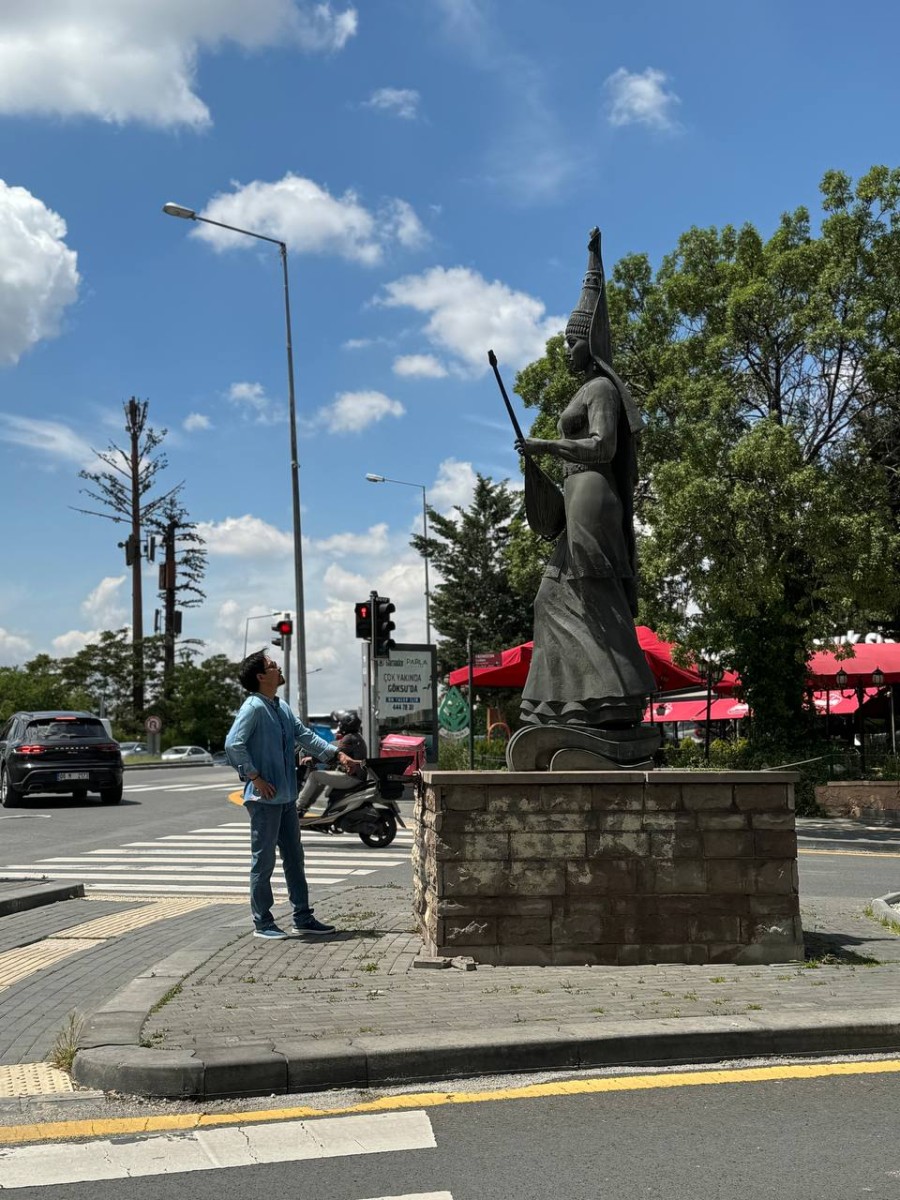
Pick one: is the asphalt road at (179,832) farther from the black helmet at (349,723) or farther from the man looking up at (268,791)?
the man looking up at (268,791)

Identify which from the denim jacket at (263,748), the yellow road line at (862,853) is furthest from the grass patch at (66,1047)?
the yellow road line at (862,853)

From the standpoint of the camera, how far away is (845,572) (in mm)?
19562

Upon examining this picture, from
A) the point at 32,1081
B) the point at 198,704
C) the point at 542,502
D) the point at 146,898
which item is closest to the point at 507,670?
the point at 146,898

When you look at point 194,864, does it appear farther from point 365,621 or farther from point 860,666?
point 860,666

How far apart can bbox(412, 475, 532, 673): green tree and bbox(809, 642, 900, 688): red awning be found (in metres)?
29.1

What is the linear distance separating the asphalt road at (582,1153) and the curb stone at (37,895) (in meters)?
6.06

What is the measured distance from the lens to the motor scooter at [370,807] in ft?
50.1

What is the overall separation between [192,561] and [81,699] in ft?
32.7

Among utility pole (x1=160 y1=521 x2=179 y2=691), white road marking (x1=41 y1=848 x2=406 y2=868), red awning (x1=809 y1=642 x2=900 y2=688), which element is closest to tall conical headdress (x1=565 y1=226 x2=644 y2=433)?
white road marking (x1=41 y1=848 x2=406 y2=868)

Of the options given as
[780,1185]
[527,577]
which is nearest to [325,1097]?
[780,1185]

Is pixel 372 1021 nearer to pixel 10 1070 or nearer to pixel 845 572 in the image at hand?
pixel 10 1070

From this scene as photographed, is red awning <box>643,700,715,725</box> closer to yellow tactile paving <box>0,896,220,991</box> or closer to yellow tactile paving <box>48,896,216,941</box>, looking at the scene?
yellow tactile paving <box>48,896,216,941</box>

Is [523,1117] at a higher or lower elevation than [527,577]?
lower

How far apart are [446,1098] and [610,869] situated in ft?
8.39
